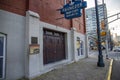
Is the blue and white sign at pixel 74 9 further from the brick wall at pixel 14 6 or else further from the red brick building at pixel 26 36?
the brick wall at pixel 14 6

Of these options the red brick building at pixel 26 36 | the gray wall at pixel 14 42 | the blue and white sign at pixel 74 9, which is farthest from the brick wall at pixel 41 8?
the blue and white sign at pixel 74 9

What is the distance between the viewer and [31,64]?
26.3 feet

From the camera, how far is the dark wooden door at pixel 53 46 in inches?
419

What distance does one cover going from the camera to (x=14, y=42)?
7387 mm

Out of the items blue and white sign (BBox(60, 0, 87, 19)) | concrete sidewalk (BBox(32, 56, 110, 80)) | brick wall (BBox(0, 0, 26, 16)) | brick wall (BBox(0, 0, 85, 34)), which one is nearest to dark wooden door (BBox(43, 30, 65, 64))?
brick wall (BBox(0, 0, 85, 34))

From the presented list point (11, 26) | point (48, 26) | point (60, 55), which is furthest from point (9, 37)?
point (60, 55)

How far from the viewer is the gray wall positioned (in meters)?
6.95

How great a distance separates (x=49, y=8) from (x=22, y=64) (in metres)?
5.28

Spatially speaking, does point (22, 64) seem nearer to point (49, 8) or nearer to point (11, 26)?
point (11, 26)

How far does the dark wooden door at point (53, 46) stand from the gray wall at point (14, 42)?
9.34 feet

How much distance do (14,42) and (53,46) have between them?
15.6 ft

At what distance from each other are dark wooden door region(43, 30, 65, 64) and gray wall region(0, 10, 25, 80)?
2848 mm

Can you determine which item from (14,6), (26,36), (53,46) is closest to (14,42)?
(26,36)

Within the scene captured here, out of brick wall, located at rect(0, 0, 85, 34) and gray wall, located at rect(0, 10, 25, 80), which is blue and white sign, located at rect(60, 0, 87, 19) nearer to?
brick wall, located at rect(0, 0, 85, 34)
